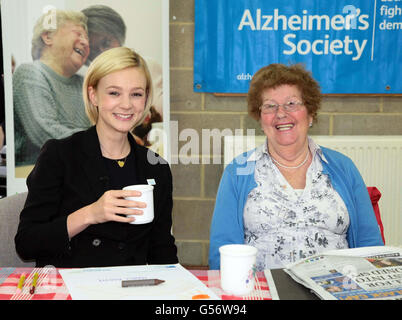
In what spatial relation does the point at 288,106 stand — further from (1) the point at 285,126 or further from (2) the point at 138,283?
(2) the point at 138,283

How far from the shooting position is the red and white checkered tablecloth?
2.93 feet

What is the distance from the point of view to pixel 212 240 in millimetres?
1406

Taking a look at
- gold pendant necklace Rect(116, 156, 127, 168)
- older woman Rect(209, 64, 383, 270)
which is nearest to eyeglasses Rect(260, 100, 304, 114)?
older woman Rect(209, 64, 383, 270)

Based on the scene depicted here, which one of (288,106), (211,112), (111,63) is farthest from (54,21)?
(288,106)

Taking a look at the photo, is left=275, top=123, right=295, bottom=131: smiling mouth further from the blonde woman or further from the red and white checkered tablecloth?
the red and white checkered tablecloth

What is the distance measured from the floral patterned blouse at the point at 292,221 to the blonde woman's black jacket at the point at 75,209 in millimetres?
311

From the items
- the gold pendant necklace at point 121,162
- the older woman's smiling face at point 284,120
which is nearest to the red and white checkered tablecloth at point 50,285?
the gold pendant necklace at point 121,162

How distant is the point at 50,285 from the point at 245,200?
2.49 ft

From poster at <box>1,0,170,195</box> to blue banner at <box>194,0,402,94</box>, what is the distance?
0.91 feet

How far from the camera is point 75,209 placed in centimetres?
136

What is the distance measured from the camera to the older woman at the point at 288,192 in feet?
4.69

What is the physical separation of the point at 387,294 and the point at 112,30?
2.18m

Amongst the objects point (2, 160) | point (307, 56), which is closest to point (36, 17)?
point (2, 160)

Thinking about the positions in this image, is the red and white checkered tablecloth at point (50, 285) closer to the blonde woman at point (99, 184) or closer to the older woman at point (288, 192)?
the blonde woman at point (99, 184)
